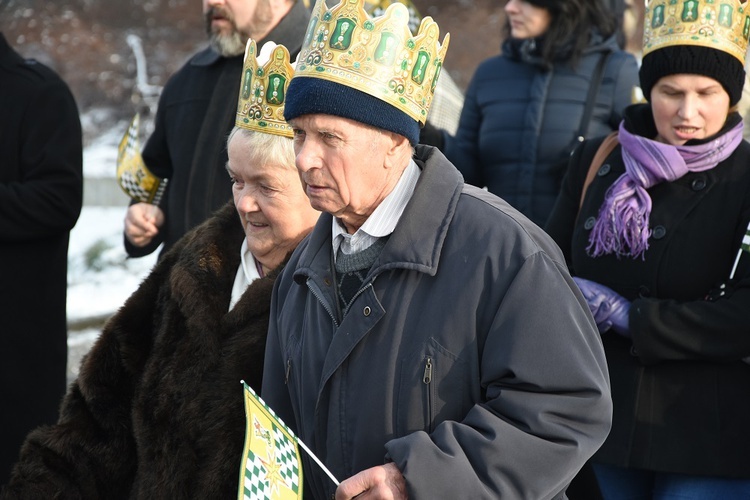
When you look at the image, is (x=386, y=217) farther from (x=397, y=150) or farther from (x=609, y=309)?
(x=609, y=309)

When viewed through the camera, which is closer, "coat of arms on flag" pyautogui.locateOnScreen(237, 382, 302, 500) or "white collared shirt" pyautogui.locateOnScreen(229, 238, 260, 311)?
"coat of arms on flag" pyautogui.locateOnScreen(237, 382, 302, 500)

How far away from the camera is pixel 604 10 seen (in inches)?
199

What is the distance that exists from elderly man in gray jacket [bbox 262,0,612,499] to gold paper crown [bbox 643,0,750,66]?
125 cm

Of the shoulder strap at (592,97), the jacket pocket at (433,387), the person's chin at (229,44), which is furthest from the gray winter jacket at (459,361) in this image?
the shoulder strap at (592,97)

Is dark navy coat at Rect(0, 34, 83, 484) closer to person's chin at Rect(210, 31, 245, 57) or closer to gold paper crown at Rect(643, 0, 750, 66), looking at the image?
person's chin at Rect(210, 31, 245, 57)

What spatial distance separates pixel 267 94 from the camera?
3.39 metres

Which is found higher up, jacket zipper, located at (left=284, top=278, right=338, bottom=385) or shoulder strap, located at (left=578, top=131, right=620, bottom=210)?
shoulder strap, located at (left=578, top=131, right=620, bottom=210)

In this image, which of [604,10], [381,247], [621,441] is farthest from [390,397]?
[604,10]

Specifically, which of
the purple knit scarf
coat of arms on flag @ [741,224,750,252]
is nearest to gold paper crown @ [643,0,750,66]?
the purple knit scarf

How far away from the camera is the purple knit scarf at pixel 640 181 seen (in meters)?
3.60

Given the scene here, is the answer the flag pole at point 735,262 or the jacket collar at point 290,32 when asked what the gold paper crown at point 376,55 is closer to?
the flag pole at point 735,262

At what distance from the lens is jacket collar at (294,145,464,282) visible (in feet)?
8.06

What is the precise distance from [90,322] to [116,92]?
12.1 ft

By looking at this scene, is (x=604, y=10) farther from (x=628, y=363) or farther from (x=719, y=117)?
(x=628, y=363)
